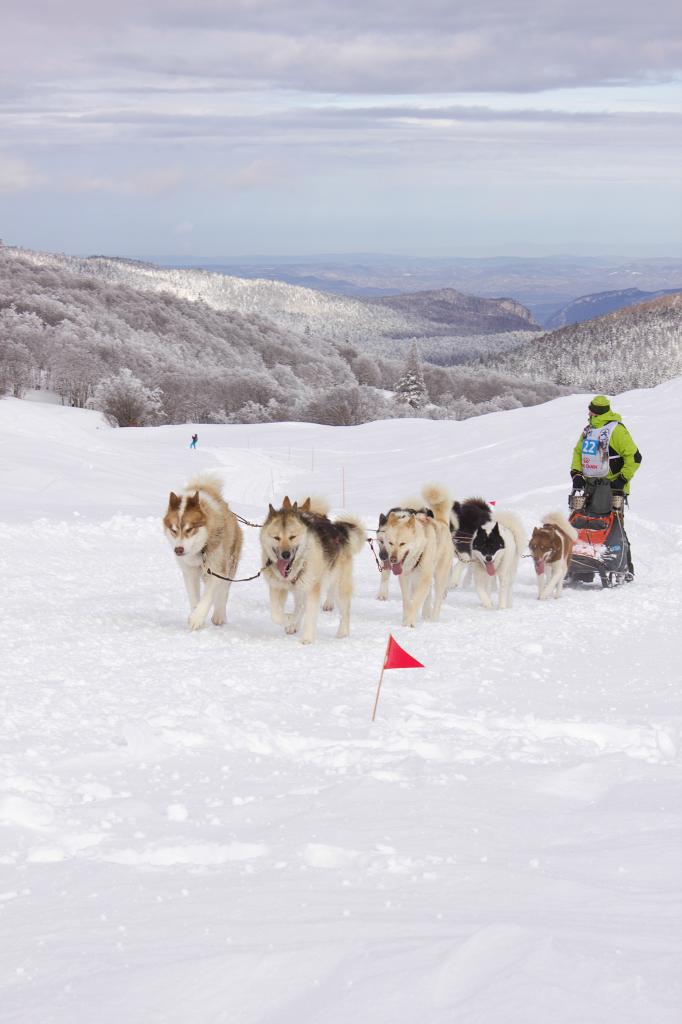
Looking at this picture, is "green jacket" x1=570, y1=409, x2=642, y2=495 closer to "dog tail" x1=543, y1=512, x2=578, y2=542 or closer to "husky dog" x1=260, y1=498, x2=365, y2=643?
"dog tail" x1=543, y1=512, x2=578, y2=542

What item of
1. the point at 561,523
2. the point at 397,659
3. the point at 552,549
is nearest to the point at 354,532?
the point at 397,659

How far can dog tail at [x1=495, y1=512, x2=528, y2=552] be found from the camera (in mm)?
9805

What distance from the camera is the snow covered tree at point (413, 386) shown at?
75.6m

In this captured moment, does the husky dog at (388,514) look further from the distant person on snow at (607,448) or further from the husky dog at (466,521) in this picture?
the distant person on snow at (607,448)

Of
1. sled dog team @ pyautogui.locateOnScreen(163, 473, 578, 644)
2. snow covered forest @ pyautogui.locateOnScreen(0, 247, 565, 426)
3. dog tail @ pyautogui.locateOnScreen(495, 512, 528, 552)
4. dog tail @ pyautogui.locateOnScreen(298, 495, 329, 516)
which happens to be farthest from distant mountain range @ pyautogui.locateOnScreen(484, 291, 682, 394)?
dog tail @ pyautogui.locateOnScreen(298, 495, 329, 516)

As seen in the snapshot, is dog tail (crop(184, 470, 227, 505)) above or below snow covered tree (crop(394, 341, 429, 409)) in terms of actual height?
below

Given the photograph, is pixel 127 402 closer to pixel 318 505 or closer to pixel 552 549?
pixel 552 549

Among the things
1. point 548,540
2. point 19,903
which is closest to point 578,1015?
point 19,903

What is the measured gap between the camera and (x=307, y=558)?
7391 mm

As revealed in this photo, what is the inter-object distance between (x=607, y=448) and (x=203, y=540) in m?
5.30

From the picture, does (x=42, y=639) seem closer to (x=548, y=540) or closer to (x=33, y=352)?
(x=548, y=540)

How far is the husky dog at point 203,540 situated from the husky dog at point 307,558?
1.56 ft

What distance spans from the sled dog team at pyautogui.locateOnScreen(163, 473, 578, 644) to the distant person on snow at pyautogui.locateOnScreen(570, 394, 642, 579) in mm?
1712

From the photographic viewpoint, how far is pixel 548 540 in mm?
10039
